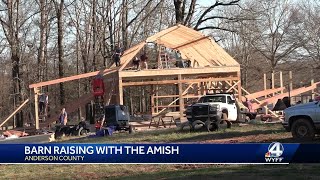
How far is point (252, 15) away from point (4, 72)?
3188 cm

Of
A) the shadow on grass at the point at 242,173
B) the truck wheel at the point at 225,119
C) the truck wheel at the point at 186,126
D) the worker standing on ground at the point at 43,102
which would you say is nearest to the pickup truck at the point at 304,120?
the shadow on grass at the point at 242,173

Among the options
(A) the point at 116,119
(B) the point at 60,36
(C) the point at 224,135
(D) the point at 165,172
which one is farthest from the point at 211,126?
(B) the point at 60,36

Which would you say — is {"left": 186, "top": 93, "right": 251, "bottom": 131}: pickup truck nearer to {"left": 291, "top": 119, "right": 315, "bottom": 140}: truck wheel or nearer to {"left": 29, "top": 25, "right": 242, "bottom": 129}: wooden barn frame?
{"left": 29, "top": 25, "right": 242, "bottom": 129}: wooden barn frame

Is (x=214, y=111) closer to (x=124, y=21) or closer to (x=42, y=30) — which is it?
(x=42, y=30)

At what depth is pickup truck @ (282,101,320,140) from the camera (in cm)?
1652

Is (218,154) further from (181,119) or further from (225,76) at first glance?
(225,76)

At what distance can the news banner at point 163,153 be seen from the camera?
842cm

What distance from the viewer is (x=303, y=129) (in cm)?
1681

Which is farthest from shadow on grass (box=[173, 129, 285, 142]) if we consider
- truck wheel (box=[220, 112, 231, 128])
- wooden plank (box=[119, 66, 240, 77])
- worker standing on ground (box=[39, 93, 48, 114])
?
worker standing on ground (box=[39, 93, 48, 114])

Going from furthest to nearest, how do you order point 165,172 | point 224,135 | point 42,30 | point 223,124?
point 42,30 < point 223,124 < point 224,135 < point 165,172

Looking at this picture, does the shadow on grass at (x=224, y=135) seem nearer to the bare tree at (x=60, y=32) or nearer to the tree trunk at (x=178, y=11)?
the tree trunk at (x=178, y=11)

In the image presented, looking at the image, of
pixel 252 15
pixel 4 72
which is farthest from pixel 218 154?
pixel 4 72

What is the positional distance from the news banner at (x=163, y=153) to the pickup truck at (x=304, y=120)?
8.51m

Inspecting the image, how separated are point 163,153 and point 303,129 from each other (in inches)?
376
